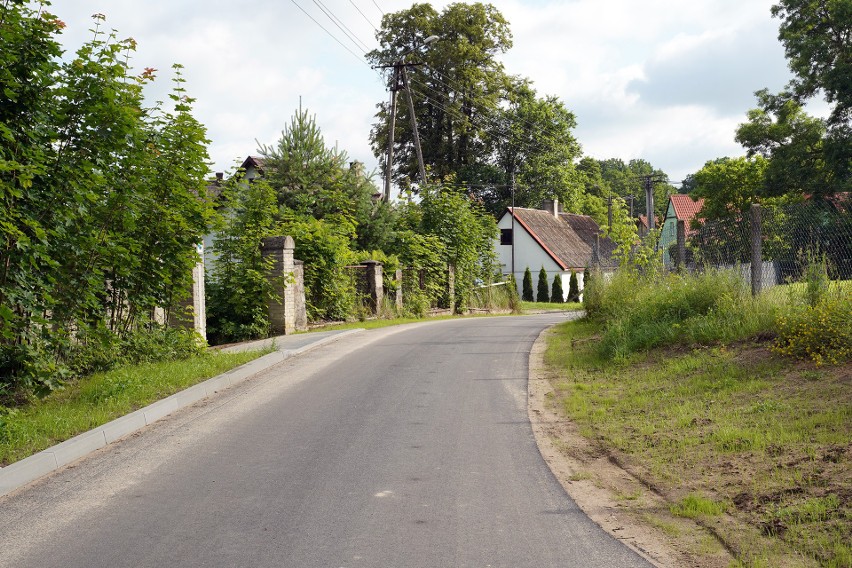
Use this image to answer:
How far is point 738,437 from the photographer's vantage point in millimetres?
6742

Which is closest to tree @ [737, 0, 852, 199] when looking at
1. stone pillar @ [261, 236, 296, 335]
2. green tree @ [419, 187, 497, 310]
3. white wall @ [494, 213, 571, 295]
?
green tree @ [419, 187, 497, 310]

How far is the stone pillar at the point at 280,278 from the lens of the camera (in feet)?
59.5

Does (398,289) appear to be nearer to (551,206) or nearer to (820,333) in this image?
(820,333)

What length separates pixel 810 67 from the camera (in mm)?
36000

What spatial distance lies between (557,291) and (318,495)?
52.8 m

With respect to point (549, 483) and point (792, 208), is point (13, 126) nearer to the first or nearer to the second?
point (549, 483)

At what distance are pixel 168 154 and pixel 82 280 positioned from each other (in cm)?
264

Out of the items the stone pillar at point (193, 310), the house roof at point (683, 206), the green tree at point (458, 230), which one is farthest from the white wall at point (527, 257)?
the stone pillar at point (193, 310)

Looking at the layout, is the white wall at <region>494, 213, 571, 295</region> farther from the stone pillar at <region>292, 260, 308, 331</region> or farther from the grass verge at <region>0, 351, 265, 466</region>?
the grass verge at <region>0, 351, 265, 466</region>

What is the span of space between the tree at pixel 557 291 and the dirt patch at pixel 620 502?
A: 49302mm

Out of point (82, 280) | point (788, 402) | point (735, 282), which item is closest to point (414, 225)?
point (735, 282)

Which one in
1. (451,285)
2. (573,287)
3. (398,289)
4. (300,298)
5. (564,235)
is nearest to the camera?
(300,298)

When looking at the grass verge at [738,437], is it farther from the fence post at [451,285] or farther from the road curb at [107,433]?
the fence post at [451,285]

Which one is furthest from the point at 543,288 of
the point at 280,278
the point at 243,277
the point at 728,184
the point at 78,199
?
the point at 78,199
